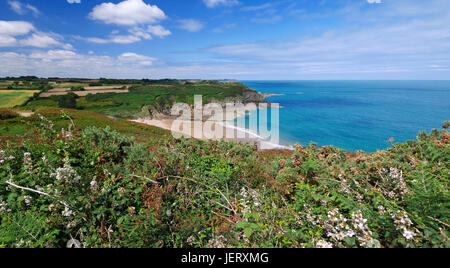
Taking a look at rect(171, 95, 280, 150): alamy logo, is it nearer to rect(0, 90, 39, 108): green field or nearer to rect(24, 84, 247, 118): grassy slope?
rect(24, 84, 247, 118): grassy slope

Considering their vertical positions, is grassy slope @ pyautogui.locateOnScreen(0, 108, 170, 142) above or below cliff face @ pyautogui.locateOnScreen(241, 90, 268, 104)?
below

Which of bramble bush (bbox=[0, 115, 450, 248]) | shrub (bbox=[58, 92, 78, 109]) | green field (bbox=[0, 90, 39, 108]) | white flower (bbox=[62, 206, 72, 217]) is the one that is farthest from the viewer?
shrub (bbox=[58, 92, 78, 109])

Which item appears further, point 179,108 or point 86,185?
point 179,108

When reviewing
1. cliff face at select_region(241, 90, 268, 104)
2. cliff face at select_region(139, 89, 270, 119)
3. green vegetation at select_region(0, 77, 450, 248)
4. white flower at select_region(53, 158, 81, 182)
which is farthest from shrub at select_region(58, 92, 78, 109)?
white flower at select_region(53, 158, 81, 182)

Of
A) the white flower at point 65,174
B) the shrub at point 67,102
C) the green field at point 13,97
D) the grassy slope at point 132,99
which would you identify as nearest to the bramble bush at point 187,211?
the white flower at point 65,174

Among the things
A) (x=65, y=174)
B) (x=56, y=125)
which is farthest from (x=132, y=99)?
(x=65, y=174)

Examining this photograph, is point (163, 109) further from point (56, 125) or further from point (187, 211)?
point (187, 211)
